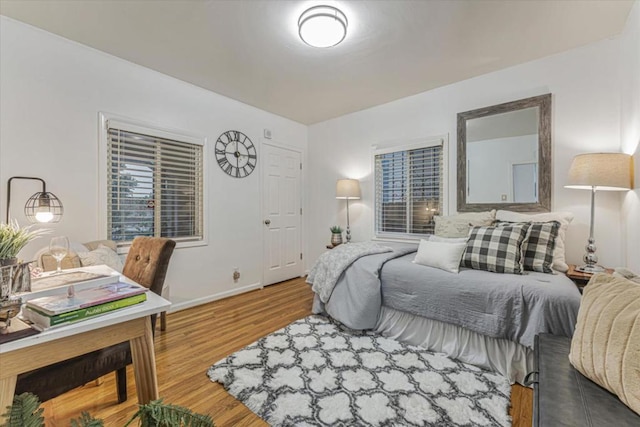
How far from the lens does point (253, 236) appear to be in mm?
3826

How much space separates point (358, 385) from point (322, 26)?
8.14 ft

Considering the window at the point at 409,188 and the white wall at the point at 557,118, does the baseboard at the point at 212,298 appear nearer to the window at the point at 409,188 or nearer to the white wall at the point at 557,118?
the white wall at the point at 557,118

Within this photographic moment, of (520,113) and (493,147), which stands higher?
(520,113)

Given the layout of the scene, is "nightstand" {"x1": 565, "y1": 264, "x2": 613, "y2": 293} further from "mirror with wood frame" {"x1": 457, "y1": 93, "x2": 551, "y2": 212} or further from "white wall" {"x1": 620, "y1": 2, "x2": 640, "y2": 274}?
"mirror with wood frame" {"x1": 457, "y1": 93, "x2": 551, "y2": 212}

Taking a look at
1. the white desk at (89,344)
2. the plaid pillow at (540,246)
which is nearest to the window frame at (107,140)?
the white desk at (89,344)

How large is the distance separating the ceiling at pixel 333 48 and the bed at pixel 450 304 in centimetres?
187

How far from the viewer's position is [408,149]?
350cm

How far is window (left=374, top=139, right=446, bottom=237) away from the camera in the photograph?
3.31 metres

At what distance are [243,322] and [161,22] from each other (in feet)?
8.72

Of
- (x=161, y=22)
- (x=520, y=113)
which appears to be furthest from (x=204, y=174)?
(x=520, y=113)

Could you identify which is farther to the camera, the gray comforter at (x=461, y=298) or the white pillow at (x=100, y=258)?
the white pillow at (x=100, y=258)

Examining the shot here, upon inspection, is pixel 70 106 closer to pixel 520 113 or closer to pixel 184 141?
pixel 184 141

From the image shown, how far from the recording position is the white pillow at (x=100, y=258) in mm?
1978

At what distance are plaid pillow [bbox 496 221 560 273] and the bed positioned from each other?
0.30 ft
